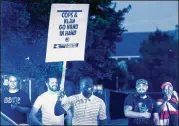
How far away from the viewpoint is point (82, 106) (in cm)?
717

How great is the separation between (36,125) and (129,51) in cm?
230

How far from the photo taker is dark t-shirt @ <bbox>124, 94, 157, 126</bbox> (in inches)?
287

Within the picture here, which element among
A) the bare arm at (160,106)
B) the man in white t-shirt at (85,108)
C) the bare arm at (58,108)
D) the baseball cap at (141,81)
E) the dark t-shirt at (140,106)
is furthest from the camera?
the baseball cap at (141,81)

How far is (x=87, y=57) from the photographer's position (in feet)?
24.5

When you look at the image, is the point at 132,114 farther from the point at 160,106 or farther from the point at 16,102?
the point at 16,102

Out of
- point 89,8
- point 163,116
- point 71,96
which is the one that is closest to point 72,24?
point 89,8

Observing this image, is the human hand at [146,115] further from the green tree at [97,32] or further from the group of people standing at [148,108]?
the green tree at [97,32]

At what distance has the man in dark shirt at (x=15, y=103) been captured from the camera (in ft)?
22.6

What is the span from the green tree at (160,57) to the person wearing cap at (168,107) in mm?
214

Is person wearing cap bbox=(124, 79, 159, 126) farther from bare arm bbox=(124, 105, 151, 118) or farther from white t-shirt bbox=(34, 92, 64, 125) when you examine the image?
white t-shirt bbox=(34, 92, 64, 125)

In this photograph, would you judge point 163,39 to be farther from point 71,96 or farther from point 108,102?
point 71,96

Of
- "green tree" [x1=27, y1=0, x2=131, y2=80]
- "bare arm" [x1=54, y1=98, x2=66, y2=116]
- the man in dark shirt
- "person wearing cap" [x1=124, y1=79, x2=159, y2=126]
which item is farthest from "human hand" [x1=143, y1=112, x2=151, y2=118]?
the man in dark shirt

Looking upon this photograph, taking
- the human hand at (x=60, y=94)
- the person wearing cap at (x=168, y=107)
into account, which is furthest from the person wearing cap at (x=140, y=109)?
the human hand at (x=60, y=94)

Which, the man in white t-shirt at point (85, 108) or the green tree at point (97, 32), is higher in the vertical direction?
the green tree at point (97, 32)
